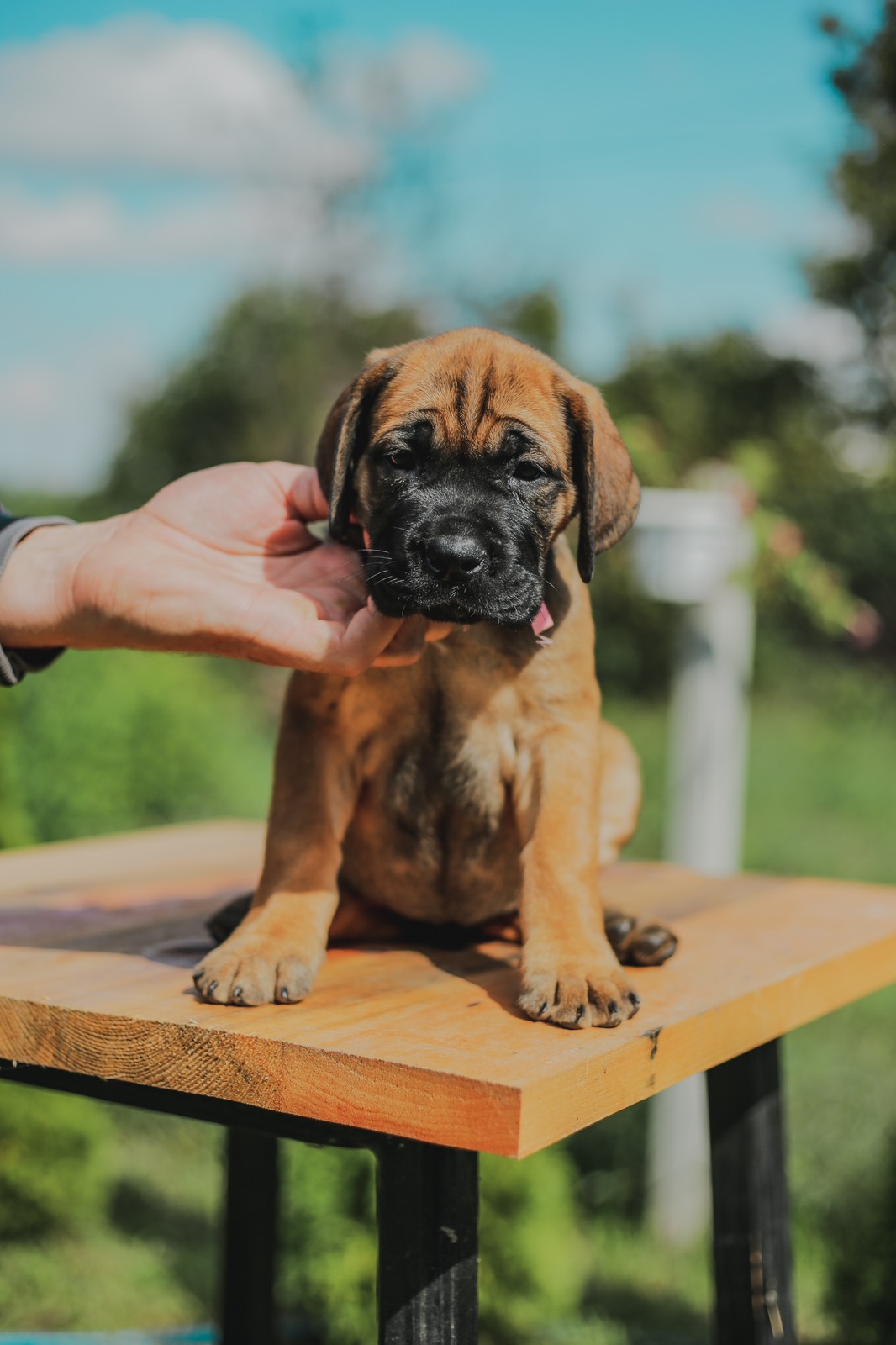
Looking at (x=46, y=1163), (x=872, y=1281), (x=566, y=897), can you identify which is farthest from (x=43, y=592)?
(x=872, y=1281)

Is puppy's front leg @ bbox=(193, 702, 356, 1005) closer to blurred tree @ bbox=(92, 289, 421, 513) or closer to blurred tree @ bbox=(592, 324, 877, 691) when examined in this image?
blurred tree @ bbox=(592, 324, 877, 691)

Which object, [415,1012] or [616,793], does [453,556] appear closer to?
[415,1012]

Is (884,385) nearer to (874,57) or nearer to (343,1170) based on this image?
(874,57)

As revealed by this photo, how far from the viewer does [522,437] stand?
295cm

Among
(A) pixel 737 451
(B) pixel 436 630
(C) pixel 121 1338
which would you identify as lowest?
(C) pixel 121 1338

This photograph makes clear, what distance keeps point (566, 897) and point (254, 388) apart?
601 inches

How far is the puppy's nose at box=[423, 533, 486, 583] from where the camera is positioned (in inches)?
104

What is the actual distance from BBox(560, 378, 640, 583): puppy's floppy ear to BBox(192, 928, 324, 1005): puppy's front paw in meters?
1.03

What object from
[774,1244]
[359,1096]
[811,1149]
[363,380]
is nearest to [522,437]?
[363,380]

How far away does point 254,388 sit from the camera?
56.7ft

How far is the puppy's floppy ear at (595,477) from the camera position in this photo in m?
3.04

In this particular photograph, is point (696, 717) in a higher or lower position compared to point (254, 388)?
lower

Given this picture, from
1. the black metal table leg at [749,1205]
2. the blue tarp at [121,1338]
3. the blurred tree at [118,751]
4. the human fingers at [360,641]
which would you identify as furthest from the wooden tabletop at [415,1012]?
the blurred tree at [118,751]

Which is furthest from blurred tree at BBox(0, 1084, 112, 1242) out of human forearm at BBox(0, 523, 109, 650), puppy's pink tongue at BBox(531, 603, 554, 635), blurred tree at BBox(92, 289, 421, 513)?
blurred tree at BBox(92, 289, 421, 513)
